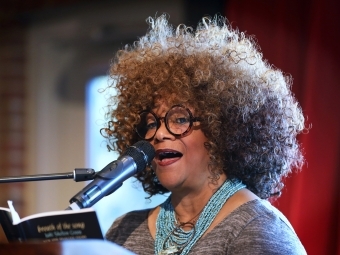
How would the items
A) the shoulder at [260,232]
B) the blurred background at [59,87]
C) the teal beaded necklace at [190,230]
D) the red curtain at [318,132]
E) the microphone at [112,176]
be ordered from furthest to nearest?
1. the blurred background at [59,87]
2. the red curtain at [318,132]
3. the teal beaded necklace at [190,230]
4. the shoulder at [260,232]
5. the microphone at [112,176]

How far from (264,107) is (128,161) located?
1.84 ft

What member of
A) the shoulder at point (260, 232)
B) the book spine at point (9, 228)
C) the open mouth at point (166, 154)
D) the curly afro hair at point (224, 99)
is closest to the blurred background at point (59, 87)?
the curly afro hair at point (224, 99)

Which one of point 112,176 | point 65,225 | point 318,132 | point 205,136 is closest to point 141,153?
point 112,176

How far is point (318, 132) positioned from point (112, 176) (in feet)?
3.59

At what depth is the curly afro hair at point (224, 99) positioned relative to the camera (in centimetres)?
180

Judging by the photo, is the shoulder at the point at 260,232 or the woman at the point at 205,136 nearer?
the shoulder at the point at 260,232

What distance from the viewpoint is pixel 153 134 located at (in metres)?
1.79

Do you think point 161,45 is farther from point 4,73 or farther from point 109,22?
point 4,73

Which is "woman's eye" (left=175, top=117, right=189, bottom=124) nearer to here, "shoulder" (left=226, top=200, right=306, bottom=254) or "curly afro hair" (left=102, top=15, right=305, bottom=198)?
"curly afro hair" (left=102, top=15, right=305, bottom=198)

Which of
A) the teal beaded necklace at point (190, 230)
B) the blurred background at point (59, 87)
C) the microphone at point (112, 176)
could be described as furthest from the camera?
the blurred background at point (59, 87)

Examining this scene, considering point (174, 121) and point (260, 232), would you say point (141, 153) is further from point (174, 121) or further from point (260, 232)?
point (260, 232)

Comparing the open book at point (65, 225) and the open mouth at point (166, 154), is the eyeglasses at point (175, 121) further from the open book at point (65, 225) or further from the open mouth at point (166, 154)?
the open book at point (65, 225)

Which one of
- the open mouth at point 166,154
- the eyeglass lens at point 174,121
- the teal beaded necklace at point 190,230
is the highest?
the eyeglass lens at point 174,121

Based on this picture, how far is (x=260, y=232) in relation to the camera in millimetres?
1541
